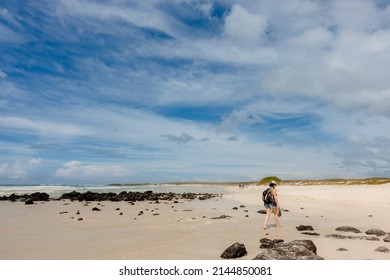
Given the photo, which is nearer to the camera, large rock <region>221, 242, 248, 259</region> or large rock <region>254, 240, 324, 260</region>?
large rock <region>254, 240, 324, 260</region>

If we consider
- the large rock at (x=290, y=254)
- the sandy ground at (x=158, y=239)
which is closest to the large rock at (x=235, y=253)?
the sandy ground at (x=158, y=239)

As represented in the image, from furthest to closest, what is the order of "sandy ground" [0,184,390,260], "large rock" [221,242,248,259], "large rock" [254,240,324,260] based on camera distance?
"sandy ground" [0,184,390,260], "large rock" [221,242,248,259], "large rock" [254,240,324,260]

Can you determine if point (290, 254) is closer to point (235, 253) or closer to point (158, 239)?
point (235, 253)

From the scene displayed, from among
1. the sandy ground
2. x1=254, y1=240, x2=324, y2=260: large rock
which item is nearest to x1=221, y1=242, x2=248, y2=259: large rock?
the sandy ground

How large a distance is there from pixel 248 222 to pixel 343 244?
749 cm

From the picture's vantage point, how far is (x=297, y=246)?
8750 millimetres

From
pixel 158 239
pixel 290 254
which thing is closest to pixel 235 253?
pixel 290 254

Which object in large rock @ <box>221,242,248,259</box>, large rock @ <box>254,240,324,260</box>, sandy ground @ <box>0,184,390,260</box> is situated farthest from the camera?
sandy ground @ <box>0,184,390,260</box>

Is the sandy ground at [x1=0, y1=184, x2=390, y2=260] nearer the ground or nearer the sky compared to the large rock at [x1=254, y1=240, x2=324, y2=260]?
nearer the ground

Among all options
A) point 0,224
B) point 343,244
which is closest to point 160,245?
point 343,244

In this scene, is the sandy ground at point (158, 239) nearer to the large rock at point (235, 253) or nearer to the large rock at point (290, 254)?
the large rock at point (235, 253)

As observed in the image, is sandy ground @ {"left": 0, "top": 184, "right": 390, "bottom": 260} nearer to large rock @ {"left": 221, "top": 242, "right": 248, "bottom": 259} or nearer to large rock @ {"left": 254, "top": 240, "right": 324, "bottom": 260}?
large rock @ {"left": 221, "top": 242, "right": 248, "bottom": 259}
